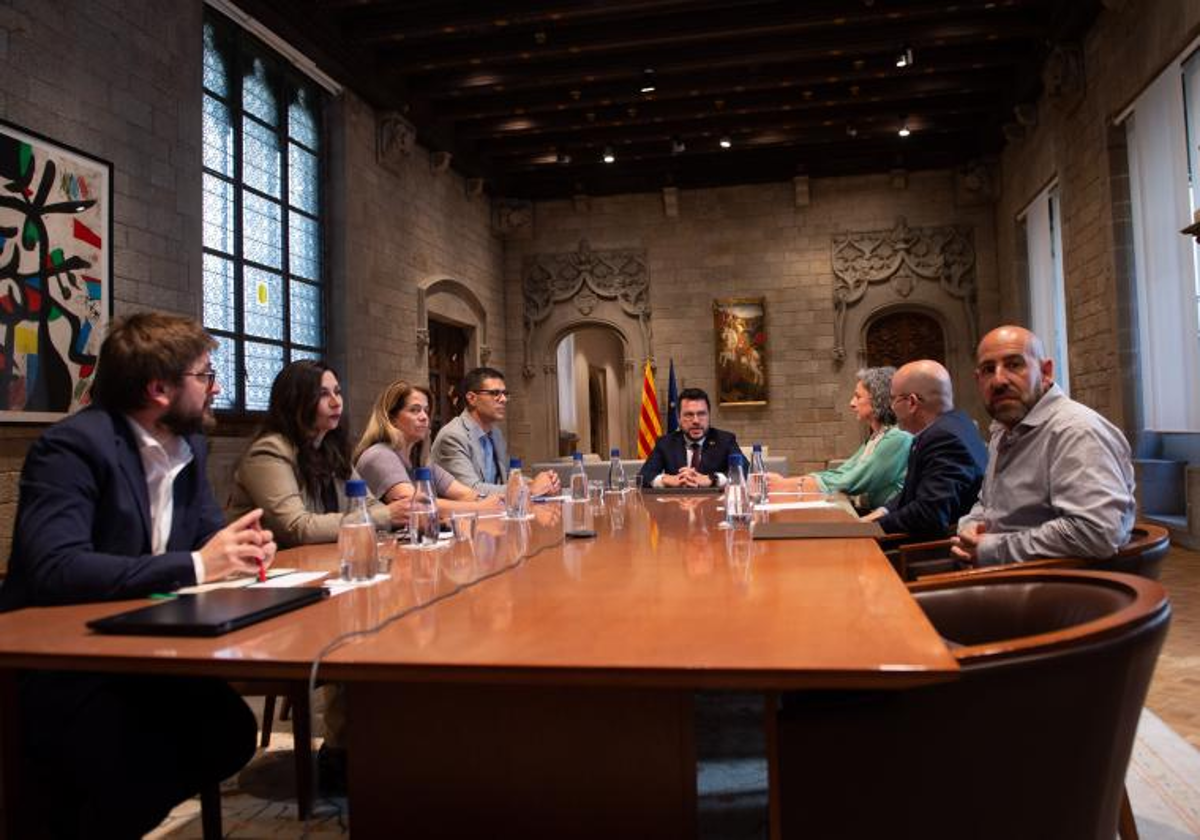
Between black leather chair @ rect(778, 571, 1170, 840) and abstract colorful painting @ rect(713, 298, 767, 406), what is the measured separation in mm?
10152

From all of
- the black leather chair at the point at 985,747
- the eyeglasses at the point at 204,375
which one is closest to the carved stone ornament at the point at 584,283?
the eyeglasses at the point at 204,375

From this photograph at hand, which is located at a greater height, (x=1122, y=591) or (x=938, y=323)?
(x=938, y=323)

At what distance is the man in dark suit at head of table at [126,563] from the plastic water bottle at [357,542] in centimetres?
18

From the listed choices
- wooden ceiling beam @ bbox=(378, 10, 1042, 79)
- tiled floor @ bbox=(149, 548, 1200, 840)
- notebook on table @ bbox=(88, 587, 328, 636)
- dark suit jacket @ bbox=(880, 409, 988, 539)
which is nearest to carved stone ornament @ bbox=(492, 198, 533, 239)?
wooden ceiling beam @ bbox=(378, 10, 1042, 79)

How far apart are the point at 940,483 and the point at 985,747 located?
2097 mm

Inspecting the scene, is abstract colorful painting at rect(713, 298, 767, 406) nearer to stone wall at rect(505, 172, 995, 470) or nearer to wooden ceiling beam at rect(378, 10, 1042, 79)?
stone wall at rect(505, 172, 995, 470)

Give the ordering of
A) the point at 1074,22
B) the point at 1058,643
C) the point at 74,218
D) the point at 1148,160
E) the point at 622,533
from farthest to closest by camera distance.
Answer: the point at 1074,22 < the point at 1148,160 < the point at 74,218 < the point at 622,533 < the point at 1058,643

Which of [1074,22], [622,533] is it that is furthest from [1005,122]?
[622,533]

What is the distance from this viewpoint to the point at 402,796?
1.57 m

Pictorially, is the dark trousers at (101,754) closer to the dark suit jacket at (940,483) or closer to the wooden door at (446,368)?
the dark suit jacket at (940,483)

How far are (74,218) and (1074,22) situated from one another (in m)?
7.53

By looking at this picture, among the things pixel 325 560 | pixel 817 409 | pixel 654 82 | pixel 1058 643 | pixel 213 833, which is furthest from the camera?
pixel 817 409

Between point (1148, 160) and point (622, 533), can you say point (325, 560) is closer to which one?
point (622, 533)

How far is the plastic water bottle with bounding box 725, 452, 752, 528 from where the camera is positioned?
109 inches
